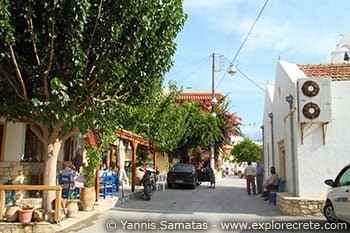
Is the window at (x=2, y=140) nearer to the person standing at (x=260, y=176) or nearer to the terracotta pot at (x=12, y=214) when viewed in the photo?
the terracotta pot at (x=12, y=214)

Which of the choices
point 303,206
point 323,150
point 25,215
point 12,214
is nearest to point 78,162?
point 12,214

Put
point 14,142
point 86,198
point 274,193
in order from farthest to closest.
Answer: point 274,193, point 14,142, point 86,198

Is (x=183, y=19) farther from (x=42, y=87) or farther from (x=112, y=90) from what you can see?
(x=42, y=87)

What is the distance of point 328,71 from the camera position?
504 inches

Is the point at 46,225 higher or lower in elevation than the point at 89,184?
lower

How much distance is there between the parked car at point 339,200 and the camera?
7648mm

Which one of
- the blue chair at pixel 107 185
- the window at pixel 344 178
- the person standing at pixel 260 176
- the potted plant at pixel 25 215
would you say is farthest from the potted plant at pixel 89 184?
the person standing at pixel 260 176

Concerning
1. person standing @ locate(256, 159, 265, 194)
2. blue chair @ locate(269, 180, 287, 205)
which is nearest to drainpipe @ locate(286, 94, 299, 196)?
blue chair @ locate(269, 180, 287, 205)

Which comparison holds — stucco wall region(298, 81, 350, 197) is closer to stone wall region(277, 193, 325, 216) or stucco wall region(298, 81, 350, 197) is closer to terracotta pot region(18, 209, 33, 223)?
stone wall region(277, 193, 325, 216)

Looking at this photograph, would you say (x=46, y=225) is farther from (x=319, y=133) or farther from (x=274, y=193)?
(x=274, y=193)

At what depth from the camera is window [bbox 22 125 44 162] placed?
12.0 metres

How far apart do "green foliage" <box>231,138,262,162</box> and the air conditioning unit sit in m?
38.7

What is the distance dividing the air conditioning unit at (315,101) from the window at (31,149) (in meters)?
8.80

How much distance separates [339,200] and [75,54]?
6.54m
